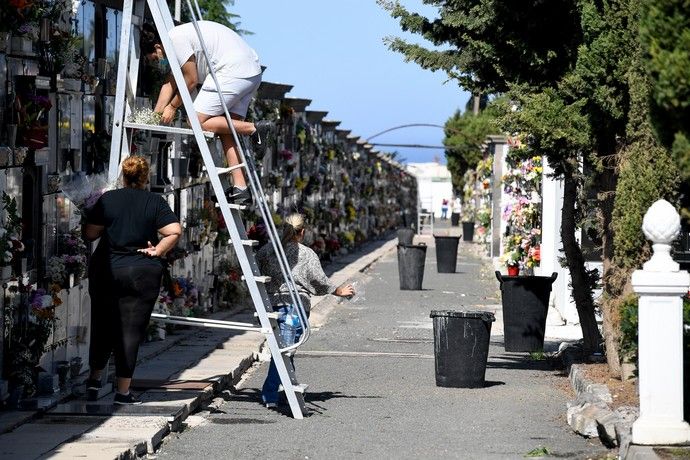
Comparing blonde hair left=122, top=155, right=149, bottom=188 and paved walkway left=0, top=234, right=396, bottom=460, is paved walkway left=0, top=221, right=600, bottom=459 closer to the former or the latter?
paved walkway left=0, top=234, right=396, bottom=460

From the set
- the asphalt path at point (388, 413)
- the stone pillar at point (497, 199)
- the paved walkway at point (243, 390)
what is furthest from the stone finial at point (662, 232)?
the stone pillar at point (497, 199)

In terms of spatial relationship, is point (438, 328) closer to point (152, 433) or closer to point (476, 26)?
point (476, 26)

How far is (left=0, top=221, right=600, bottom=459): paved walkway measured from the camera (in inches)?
404

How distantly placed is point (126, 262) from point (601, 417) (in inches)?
151

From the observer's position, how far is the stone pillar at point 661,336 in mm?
9758

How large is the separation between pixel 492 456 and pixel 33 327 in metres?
4.03

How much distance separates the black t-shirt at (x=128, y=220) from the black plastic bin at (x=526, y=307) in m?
6.44

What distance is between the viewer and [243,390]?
14.0m

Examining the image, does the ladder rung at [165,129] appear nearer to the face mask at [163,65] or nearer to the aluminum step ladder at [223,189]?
the aluminum step ladder at [223,189]

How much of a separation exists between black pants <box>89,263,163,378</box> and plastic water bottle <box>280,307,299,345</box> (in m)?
1.47

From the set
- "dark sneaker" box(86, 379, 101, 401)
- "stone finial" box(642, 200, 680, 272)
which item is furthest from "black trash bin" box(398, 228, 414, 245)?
"stone finial" box(642, 200, 680, 272)

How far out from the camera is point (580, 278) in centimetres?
1612

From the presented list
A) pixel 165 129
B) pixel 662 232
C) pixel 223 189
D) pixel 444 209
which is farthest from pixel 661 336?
pixel 444 209

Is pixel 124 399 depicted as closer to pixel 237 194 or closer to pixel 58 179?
pixel 237 194
